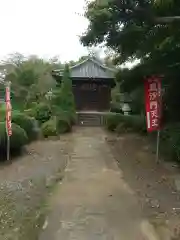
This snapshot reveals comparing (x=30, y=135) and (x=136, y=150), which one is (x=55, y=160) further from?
(x=30, y=135)

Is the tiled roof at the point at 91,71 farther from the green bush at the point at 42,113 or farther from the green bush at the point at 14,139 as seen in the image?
the green bush at the point at 14,139

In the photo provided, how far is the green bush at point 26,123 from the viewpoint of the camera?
56.4ft

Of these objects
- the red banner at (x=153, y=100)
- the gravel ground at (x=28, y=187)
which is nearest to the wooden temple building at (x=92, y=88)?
the gravel ground at (x=28, y=187)

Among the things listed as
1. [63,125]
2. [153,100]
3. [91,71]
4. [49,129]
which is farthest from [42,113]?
[153,100]

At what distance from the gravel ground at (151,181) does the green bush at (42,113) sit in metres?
6.67

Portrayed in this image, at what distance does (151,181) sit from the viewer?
33.8 ft

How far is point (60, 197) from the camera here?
27.7ft

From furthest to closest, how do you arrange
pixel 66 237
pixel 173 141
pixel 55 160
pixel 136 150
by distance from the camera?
pixel 136 150 → pixel 55 160 → pixel 173 141 → pixel 66 237

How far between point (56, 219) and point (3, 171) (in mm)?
5409

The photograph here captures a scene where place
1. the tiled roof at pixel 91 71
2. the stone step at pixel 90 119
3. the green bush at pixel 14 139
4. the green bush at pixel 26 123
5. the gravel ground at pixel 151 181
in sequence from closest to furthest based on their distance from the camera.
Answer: the gravel ground at pixel 151 181
the green bush at pixel 14 139
the green bush at pixel 26 123
the stone step at pixel 90 119
the tiled roof at pixel 91 71

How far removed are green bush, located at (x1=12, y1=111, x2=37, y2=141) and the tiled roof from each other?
12841mm

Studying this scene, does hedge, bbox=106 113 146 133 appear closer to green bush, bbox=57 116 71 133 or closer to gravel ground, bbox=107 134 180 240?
green bush, bbox=57 116 71 133

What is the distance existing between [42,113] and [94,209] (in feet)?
52.8

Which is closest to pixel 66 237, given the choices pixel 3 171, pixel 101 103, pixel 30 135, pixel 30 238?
pixel 30 238
